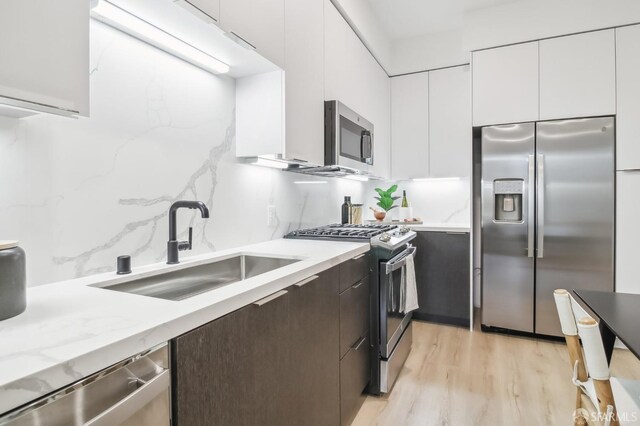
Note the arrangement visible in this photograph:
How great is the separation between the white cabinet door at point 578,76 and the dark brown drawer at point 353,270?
2.09 m

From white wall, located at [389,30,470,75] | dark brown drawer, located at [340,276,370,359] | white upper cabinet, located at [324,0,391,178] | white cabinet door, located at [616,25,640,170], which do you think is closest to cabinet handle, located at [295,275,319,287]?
dark brown drawer, located at [340,276,370,359]

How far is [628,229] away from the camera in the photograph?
2.63 meters

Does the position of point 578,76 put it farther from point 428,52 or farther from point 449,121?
point 428,52

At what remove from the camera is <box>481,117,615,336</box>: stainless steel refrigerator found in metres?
2.68

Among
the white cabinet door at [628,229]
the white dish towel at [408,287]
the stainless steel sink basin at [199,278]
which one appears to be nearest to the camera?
the stainless steel sink basin at [199,278]

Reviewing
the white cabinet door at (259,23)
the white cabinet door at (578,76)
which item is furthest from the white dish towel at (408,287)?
the white cabinet door at (578,76)

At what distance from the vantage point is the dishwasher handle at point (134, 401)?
1.96 ft

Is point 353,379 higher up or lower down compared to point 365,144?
lower down

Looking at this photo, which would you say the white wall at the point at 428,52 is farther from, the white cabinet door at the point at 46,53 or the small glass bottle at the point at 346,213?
the white cabinet door at the point at 46,53

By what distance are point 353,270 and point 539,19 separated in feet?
8.86

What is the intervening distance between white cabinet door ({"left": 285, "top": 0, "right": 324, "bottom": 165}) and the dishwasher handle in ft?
3.96

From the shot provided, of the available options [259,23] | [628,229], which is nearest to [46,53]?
[259,23]

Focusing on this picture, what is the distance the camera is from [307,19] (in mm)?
1968

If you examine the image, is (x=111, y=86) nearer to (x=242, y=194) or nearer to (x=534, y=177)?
(x=242, y=194)
